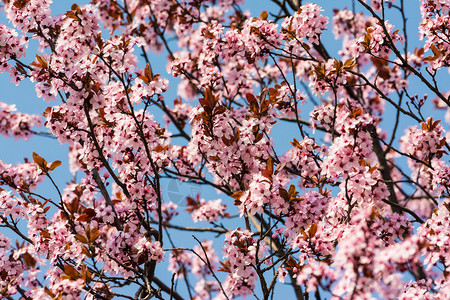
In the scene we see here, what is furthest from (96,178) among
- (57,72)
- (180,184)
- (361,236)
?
(361,236)

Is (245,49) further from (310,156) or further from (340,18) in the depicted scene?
(340,18)

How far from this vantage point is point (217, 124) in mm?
4828

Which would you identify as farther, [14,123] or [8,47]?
[14,123]

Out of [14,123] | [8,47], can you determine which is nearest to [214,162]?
[8,47]

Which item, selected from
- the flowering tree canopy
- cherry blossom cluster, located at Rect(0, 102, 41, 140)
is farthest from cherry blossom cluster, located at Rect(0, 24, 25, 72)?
cherry blossom cluster, located at Rect(0, 102, 41, 140)

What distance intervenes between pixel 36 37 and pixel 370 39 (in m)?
3.94

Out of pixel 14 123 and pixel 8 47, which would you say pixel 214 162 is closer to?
pixel 8 47

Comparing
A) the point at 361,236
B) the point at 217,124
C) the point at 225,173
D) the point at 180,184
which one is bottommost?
the point at 361,236

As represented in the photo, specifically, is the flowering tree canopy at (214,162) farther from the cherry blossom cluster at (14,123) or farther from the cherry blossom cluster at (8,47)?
the cherry blossom cluster at (14,123)

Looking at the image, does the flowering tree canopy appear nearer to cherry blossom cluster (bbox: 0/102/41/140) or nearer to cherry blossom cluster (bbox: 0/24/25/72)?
cherry blossom cluster (bbox: 0/24/25/72)

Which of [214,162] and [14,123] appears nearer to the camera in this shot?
[214,162]

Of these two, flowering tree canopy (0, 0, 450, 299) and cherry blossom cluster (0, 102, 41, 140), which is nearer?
flowering tree canopy (0, 0, 450, 299)

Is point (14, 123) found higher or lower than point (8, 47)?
higher

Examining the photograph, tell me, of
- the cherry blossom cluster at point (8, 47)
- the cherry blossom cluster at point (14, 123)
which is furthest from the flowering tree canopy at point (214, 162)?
the cherry blossom cluster at point (14, 123)
